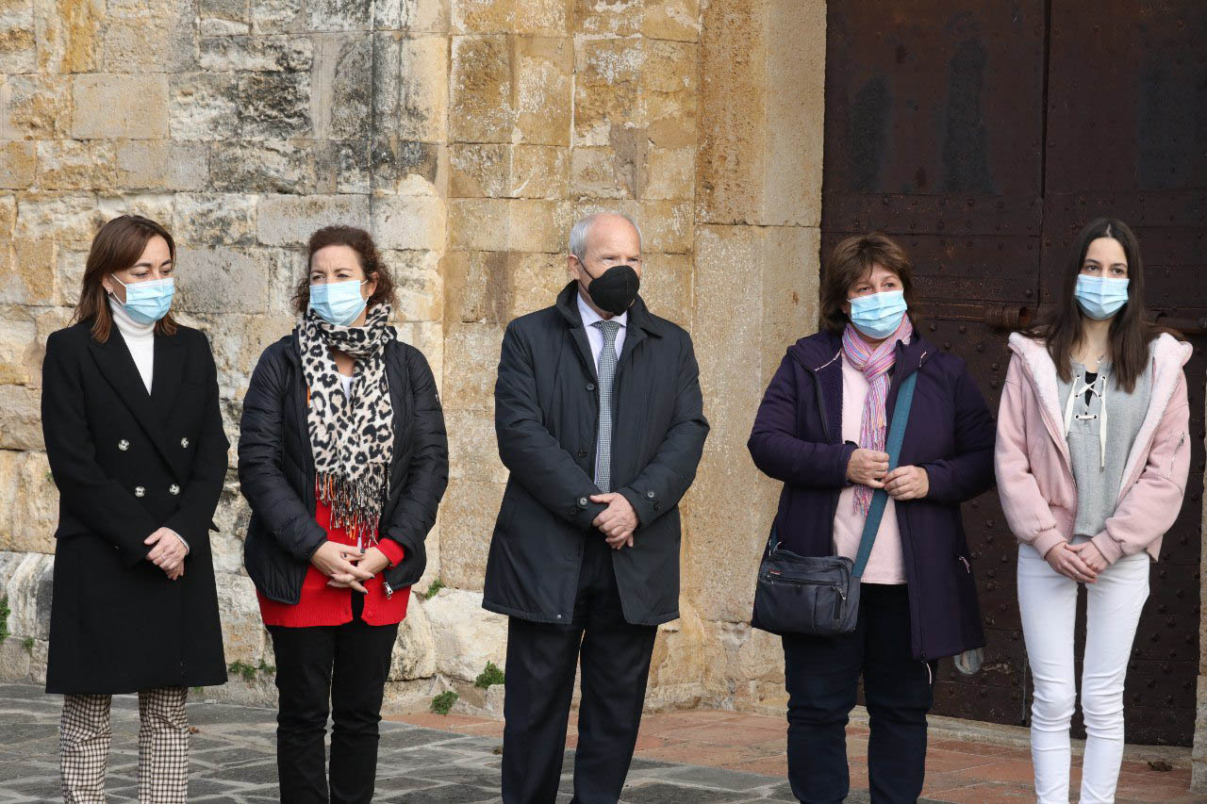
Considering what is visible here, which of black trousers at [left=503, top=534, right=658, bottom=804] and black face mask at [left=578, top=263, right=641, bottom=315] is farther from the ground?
black face mask at [left=578, top=263, right=641, bottom=315]

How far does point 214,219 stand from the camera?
7445mm

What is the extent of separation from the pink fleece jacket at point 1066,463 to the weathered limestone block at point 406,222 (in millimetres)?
2840

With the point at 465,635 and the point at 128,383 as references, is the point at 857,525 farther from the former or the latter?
the point at 465,635

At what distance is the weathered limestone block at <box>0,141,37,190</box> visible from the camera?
7.93 meters

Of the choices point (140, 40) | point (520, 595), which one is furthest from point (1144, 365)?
point (140, 40)

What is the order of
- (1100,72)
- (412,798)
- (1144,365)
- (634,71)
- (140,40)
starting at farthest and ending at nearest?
(140,40), (634,71), (1100,72), (412,798), (1144,365)

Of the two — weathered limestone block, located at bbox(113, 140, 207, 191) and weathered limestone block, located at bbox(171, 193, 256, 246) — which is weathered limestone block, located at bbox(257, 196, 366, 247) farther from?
weathered limestone block, located at bbox(113, 140, 207, 191)

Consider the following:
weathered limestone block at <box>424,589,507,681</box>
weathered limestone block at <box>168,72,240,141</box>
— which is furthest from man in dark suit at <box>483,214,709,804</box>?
weathered limestone block at <box>168,72,240,141</box>

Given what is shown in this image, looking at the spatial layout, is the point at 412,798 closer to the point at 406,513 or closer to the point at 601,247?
the point at 406,513

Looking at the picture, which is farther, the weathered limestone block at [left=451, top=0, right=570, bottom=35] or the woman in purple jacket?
the weathered limestone block at [left=451, top=0, right=570, bottom=35]

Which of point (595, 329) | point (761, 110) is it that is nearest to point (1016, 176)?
point (761, 110)

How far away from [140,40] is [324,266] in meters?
3.16

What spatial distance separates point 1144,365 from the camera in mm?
4891

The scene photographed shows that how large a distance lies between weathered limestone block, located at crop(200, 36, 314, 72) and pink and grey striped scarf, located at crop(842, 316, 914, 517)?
10.3 feet
